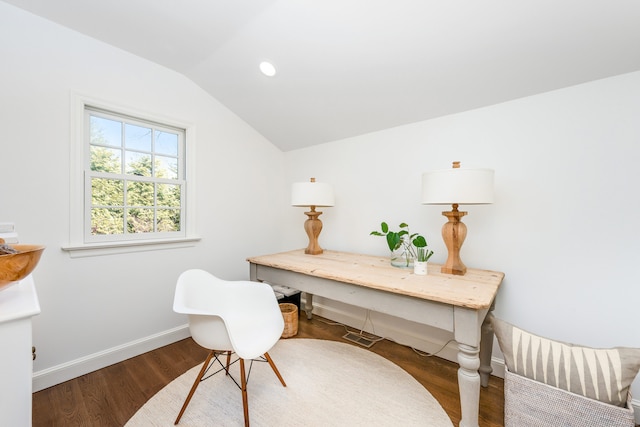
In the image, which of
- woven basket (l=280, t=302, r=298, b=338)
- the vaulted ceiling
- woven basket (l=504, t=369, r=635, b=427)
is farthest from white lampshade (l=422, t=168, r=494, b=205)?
woven basket (l=280, t=302, r=298, b=338)

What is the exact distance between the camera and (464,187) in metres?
1.46

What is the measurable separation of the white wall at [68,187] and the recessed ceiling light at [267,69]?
2.41 ft

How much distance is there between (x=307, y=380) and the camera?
1723 mm

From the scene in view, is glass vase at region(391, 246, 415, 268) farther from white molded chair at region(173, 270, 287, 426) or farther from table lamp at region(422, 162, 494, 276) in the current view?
white molded chair at region(173, 270, 287, 426)

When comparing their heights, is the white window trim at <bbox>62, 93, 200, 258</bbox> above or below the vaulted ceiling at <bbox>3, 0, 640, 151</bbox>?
below

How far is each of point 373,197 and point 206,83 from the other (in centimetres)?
178

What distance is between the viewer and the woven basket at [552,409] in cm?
104

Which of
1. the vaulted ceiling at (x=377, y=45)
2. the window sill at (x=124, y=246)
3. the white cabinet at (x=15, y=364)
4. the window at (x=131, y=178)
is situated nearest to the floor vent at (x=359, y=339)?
the window sill at (x=124, y=246)

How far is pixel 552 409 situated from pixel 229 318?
1662mm

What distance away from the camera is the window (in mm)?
1901

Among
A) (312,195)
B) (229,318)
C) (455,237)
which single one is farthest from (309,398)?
(312,195)

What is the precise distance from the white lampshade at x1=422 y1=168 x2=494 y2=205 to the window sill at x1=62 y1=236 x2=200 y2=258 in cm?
200

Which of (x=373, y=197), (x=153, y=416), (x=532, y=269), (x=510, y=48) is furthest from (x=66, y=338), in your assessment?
(x=510, y=48)

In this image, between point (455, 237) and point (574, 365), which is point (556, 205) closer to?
point (455, 237)
